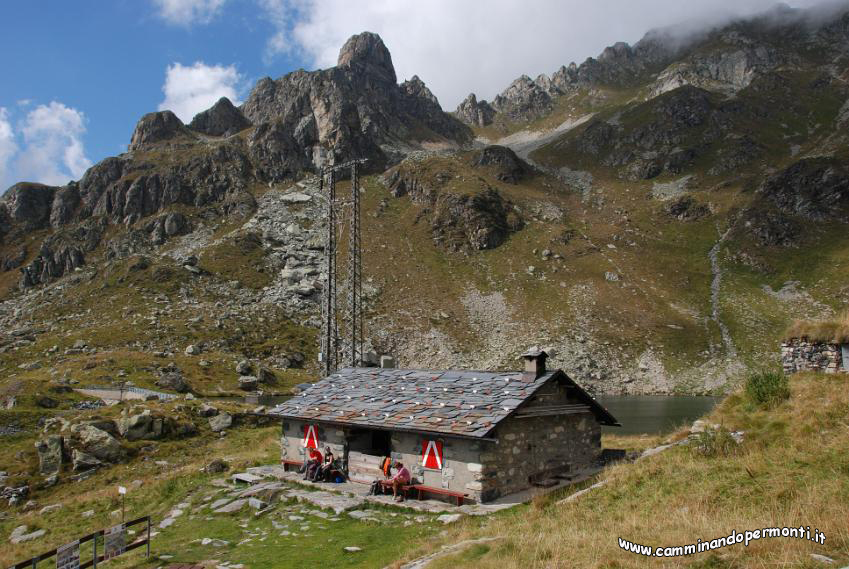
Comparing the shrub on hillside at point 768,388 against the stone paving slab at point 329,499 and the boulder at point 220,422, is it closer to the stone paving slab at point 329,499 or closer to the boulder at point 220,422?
the stone paving slab at point 329,499

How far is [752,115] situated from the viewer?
170m

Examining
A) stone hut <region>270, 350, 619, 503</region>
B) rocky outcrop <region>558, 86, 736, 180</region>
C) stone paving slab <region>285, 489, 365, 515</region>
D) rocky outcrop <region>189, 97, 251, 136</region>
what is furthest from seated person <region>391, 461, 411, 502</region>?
rocky outcrop <region>189, 97, 251, 136</region>

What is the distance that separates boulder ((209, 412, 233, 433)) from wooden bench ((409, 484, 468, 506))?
22820mm

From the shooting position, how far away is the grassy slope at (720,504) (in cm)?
820

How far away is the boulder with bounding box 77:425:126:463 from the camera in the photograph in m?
30.6

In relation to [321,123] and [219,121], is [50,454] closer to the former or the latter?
[321,123]

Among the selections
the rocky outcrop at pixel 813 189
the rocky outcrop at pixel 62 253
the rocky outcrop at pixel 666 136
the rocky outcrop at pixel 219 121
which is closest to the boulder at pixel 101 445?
the rocky outcrop at pixel 62 253

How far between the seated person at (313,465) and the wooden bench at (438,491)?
5.31 metres

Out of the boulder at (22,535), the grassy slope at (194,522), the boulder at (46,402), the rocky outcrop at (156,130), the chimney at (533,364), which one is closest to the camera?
the grassy slope at (194,522)

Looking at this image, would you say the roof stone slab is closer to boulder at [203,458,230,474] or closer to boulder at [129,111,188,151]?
boulder at [203,458,230,474]

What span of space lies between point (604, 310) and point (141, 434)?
79229mm

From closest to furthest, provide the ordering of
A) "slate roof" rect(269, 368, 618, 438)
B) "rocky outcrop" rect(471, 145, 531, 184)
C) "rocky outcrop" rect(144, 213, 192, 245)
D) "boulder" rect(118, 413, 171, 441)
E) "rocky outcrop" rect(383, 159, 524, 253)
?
"slate roof" rect(269, 368, 618, 438) → "boulder" rect(118, 413, 171, 441) → "rocky outcrop" rect(383, 159, 524, 253) → "rocky outcrop" rect(144, 213, 192, 245) → "rocky outcrop" rect(471, 145, 531, 184)

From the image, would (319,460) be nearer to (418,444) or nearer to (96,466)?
(418,444)

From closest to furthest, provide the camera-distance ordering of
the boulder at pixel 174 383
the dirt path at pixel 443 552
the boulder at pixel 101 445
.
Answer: the dirt path at pixel 443 552 → the boulder at pixel 101 445 → the boulder at pixel 174 383
